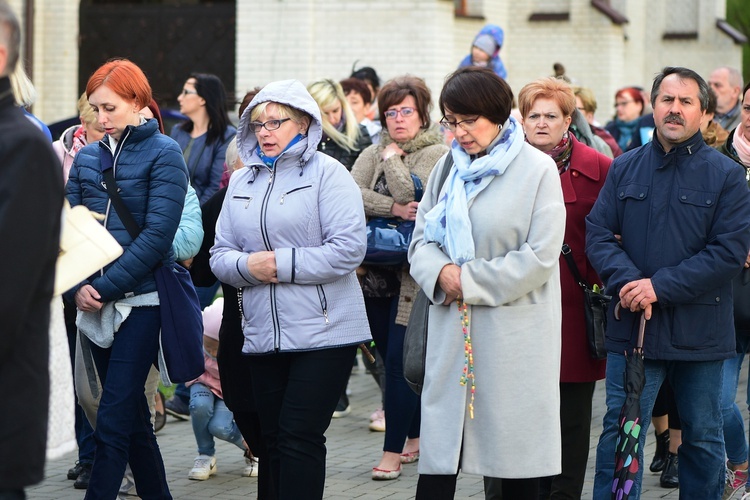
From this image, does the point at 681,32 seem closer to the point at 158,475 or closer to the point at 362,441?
the point at 362,441

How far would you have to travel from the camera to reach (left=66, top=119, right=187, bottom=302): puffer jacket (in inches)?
232

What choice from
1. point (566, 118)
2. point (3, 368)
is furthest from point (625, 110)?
point (3, 368)

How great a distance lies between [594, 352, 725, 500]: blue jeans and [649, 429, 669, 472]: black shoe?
148 cm

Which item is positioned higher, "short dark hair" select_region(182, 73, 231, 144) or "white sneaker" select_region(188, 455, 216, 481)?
"short dark hair" select_region(182, 73, 231, 144)

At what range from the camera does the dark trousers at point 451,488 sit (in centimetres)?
513

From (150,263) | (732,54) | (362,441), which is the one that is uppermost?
(732,54)

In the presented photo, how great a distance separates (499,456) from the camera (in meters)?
5.06

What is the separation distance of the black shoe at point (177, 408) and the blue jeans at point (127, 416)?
Answer: 305 centimetres

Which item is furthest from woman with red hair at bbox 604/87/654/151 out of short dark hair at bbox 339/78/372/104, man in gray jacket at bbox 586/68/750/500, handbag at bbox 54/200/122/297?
handbag at bbox 54/200/122/297

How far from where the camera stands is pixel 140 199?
5.97 meters

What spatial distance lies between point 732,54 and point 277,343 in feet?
68.9

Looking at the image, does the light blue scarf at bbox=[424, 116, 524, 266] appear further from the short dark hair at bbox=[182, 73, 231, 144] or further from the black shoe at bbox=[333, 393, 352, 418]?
the black shoe at bbox=[333, 393, 352, 418]

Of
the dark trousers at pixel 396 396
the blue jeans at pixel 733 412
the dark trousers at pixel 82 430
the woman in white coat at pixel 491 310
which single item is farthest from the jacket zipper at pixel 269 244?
the blue jeans at pixel 733 412

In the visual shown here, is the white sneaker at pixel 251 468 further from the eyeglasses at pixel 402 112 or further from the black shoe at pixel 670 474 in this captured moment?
the black shoe at pixel 670 474
